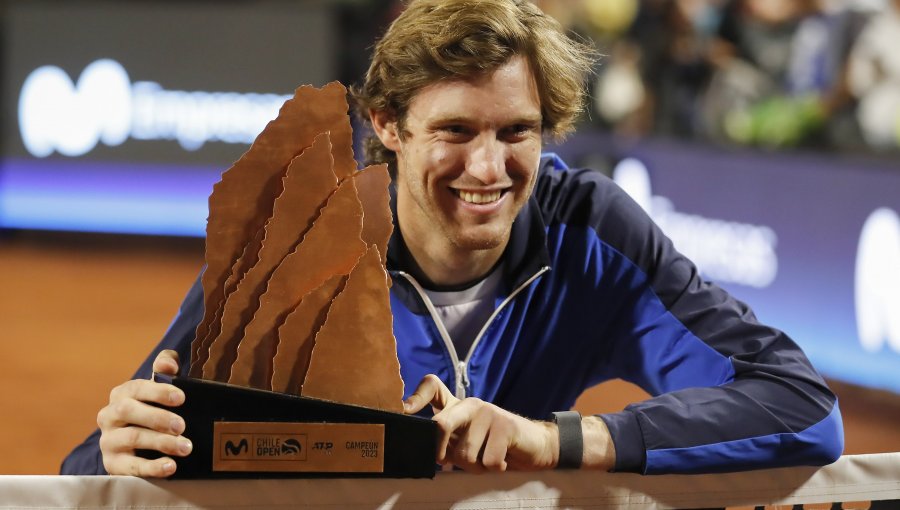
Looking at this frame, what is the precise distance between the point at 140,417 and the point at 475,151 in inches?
36.6

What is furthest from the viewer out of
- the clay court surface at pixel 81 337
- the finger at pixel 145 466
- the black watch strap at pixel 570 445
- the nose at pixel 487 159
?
the clay court surface at pixel 81 337

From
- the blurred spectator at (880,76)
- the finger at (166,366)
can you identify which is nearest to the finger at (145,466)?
the finger at (166,366)

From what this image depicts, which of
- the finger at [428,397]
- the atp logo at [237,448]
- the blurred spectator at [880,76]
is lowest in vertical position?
the atp logo at [237,448]

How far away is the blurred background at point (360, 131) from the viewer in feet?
23.5

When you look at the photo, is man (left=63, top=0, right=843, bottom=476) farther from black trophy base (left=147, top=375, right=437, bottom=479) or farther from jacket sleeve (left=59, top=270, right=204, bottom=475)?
black trophy base (left=147, top=375, right=437, bottom=479)

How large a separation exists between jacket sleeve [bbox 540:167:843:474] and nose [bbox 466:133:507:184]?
46 centimetres

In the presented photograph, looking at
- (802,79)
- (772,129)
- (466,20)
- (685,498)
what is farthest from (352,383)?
(802,79)

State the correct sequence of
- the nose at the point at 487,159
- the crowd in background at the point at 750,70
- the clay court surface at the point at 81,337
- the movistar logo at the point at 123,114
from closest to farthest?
1. the nose at the point at 487,159
2. the clay court surface at the point at 81,337
3. the crowd in background at the point at 750,70
4. the movistar logo at the point at 123,114

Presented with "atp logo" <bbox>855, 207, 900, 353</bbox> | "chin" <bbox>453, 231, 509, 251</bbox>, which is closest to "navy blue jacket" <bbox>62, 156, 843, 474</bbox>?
"chin" <bbox>453, 231, 509, 251</bbox>

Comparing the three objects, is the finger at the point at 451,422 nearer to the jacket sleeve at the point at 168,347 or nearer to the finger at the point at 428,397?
the finger at the point at 428,397

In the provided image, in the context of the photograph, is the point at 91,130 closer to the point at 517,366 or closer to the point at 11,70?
the point at 11,70

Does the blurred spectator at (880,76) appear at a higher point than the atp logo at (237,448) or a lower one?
higher

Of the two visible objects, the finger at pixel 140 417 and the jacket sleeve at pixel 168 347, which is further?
the jacket sleeve at pixel 168 347

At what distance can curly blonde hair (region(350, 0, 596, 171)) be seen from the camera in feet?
7.95
